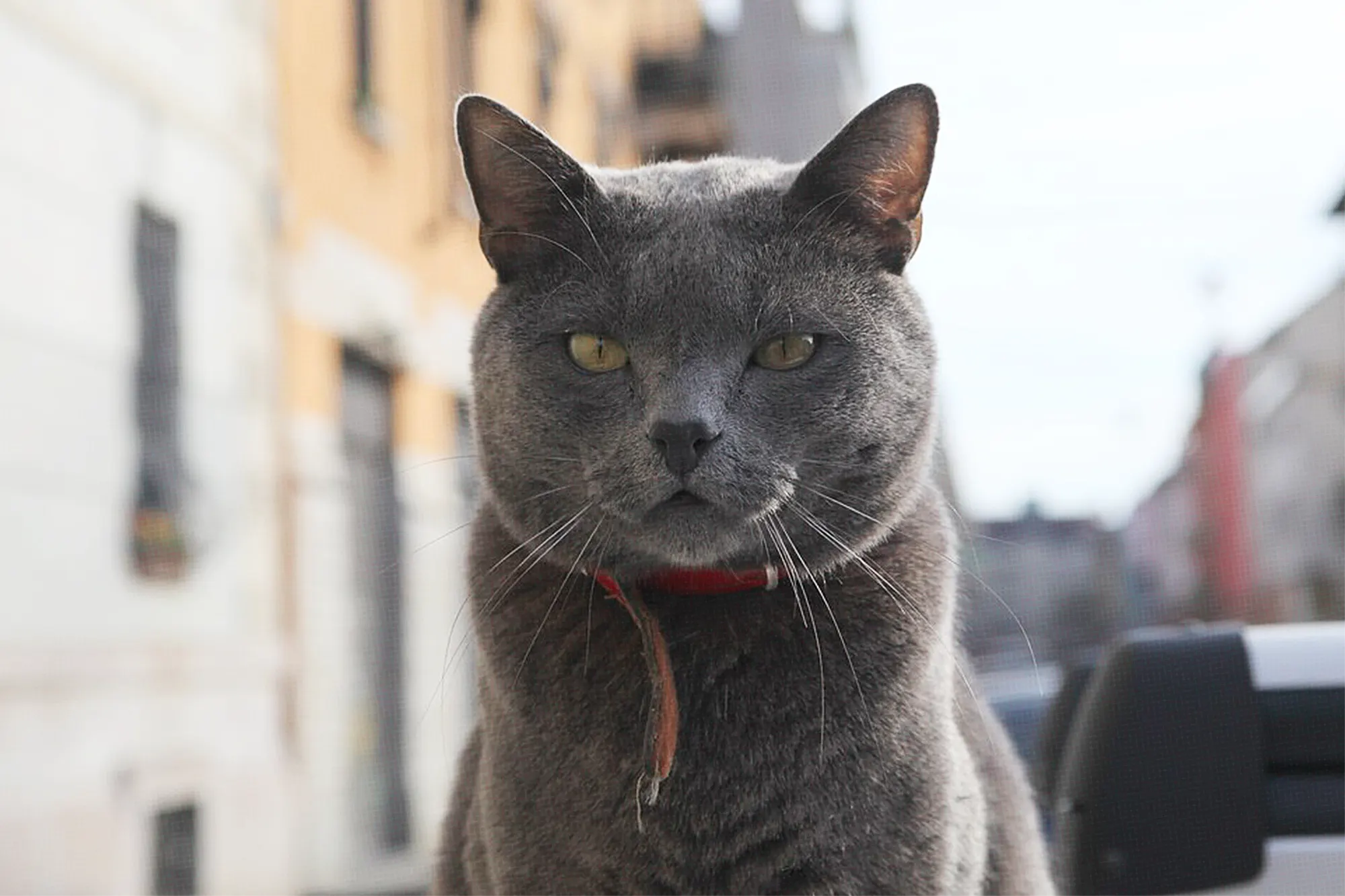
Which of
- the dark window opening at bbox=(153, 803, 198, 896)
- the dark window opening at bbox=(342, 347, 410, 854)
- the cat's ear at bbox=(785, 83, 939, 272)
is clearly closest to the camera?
the cat's ear at bbox=(785, 83, 939, 272)

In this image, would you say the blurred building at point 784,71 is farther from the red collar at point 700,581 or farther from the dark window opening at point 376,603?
the red collar at point 700,581

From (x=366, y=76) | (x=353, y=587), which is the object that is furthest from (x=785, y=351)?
(x=366, y=76)

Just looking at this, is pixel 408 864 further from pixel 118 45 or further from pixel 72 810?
pixel 118 45

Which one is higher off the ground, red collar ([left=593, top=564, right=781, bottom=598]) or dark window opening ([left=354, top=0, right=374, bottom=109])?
dark window opening ([left=354, top=0, right=374, bottom=109])

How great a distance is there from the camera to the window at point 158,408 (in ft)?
5.04

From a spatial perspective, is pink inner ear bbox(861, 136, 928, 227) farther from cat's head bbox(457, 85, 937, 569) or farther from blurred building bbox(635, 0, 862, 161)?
blurred building bbox(635, 0, 862, 161)

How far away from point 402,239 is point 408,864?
2.97ft

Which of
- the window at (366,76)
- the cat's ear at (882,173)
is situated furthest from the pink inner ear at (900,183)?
the window at (366,76)

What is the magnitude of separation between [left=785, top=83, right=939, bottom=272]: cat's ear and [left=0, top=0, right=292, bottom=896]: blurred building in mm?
928

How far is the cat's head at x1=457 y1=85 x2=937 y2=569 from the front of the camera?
2.38 feet

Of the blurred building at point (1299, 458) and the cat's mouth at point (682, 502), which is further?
the blurred building at point (1299, 458)

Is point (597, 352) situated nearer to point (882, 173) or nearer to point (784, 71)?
point (882, 173)

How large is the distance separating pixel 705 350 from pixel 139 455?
40.4 inches

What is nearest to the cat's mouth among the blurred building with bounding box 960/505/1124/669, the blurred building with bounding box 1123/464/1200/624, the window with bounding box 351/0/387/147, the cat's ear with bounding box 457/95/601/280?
the cat's ear with bounding box 457/95/601/280
